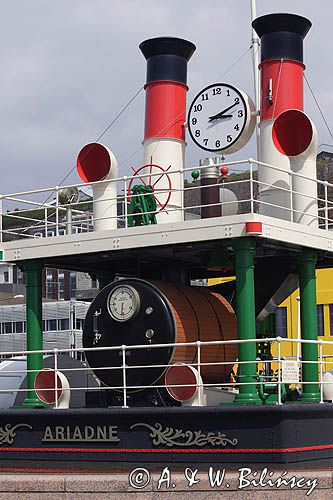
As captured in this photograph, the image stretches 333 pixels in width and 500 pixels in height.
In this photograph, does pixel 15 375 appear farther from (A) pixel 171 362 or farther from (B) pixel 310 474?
(B) pixel 310 474

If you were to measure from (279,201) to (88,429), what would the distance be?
6.35 meters

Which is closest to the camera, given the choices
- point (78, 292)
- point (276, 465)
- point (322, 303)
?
point (276, 465)

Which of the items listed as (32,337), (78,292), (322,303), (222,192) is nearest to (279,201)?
(222,192)

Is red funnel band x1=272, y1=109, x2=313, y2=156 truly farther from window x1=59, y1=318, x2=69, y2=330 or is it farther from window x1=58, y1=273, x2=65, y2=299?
window x1=58, y1=273, x2=65, y2=299

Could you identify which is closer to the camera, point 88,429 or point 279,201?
point 88,429

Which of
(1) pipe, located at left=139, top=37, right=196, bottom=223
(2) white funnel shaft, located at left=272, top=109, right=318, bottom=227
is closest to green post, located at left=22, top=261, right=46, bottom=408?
(1) pipe, located at left=139, top=37, right=196, bottom=223

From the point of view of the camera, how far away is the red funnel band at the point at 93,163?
21.0m

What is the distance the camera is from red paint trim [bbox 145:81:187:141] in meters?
21.6

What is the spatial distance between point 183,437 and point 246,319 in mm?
2500

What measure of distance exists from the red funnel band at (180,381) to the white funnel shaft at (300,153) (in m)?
3.99

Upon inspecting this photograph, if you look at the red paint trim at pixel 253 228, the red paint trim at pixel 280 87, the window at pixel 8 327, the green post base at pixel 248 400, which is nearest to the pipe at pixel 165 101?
the red paint trim at pixel 280 87

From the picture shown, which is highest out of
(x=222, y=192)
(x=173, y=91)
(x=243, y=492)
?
(x=173, y=91)

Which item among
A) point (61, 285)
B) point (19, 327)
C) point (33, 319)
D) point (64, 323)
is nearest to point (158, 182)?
point (33, 319)

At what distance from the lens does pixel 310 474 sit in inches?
623
